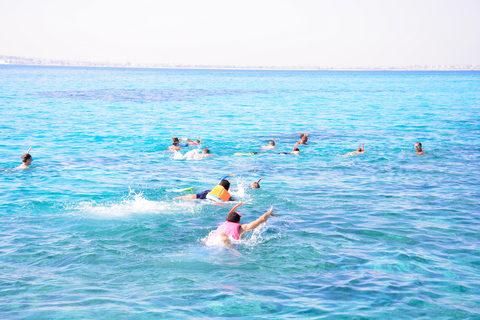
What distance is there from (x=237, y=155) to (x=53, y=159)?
8500 millimetres

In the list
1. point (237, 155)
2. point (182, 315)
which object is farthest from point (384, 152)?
point (182, 315)

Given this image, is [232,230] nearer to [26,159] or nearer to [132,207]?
[132,207]

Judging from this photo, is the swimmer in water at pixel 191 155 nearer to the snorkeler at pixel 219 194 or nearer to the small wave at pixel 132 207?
the small wave at pixel 132 207

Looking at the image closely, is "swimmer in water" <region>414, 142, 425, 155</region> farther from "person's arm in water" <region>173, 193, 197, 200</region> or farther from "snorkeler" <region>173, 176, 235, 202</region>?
"person's arm in water" <region>173, 193, 197, 200</region>

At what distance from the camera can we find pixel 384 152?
72.0ft

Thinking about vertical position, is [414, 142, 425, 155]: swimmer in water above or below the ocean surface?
above


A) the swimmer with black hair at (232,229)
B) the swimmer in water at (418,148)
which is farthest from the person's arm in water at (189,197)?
the swimmer in water at (418,148)

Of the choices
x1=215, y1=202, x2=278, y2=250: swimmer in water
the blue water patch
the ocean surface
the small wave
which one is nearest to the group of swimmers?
x1=215, y1=202, x2=278, y2=250: swimmer in water

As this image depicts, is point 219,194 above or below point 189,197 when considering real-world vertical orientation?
above

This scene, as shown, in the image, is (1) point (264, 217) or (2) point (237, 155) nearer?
(1) point (264, 217)

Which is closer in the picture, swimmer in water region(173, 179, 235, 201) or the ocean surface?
the ocean surface

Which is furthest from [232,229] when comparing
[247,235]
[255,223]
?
[247,235]

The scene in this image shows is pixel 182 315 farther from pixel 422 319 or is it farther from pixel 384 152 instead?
pixel 384 152

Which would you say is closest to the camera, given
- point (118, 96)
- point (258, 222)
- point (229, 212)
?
point (258, 222)
